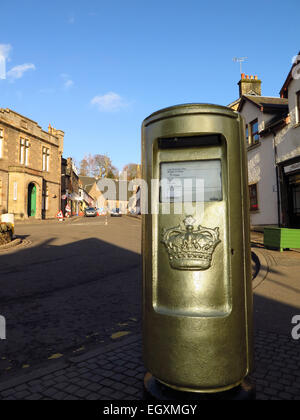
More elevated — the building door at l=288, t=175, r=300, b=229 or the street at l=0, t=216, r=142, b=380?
the building door at l=288, t=175, r=300, b=229

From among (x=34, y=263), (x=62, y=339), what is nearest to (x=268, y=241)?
(x=34, y=263)

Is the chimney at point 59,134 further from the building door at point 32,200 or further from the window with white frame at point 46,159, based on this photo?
the building door at point 32,200

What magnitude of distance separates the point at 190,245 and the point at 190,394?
99cm

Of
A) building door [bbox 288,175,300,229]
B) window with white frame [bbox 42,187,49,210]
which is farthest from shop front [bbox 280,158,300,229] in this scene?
window with white frame [bbox 42,187,49,210]

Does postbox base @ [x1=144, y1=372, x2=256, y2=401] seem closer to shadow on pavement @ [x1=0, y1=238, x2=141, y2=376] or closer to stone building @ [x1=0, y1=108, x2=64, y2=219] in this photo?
shadow on pavement @ [x1=0, y1=238, x2=141, y2=376]

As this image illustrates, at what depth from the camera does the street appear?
Answer: 3.44m

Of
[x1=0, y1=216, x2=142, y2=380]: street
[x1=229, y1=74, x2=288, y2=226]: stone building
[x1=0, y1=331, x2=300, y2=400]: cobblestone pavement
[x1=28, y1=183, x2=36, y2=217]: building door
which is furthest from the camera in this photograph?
[x1=28, y1=183, x2=36, y2=217]: building door

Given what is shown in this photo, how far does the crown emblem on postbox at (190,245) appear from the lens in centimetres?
199

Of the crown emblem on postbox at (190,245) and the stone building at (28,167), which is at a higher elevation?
the stone building at (28,167)

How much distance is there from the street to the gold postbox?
1745 mm

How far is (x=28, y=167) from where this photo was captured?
101 ft

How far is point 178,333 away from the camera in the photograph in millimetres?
1962

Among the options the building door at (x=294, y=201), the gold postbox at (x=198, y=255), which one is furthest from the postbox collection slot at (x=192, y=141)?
the building door at (x=294, y=201)

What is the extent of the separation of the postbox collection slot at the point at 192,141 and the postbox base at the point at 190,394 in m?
1.71
